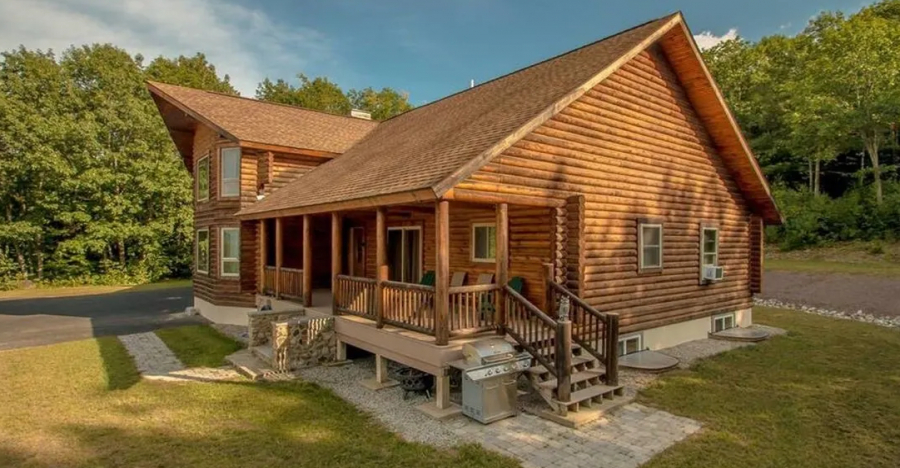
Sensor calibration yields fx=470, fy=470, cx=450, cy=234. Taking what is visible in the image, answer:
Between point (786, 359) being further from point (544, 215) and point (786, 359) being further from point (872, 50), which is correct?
point (872, 50)

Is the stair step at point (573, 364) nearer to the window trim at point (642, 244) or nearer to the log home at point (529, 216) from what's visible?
the log home at point (529, 216)

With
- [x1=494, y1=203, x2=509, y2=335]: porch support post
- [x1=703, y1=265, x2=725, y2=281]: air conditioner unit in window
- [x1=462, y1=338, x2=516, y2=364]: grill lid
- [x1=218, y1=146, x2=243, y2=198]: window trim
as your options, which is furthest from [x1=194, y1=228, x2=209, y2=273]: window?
[x1=703, y1=265, x2=725, y2=281]: air conditioner unit in window

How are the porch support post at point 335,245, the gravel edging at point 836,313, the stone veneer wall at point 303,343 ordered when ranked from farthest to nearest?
the gravel edging at point 836,313 → the porch support post at point 335,245 → the stone veneer wall at point 303,343

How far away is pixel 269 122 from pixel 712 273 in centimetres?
1465

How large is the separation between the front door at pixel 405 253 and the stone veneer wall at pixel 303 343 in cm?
363

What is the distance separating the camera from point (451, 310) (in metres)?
7.37

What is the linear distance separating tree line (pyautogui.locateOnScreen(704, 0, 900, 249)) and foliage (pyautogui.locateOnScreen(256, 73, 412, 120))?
101ft

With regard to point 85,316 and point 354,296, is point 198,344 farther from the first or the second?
point 85,316

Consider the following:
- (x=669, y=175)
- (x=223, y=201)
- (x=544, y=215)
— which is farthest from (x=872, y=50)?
(x=223, y=201)

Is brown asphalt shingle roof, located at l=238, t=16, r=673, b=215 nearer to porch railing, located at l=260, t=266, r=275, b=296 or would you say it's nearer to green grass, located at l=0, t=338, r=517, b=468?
porch railing, located at l=260, t=266, r=275, b=296

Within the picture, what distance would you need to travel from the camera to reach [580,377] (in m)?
7.24

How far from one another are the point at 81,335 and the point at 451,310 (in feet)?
38.6

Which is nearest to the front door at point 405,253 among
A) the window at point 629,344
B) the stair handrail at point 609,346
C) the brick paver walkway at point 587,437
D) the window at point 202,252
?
the window at point 629,344

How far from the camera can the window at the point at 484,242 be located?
10477mm
